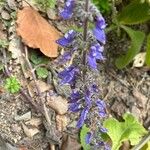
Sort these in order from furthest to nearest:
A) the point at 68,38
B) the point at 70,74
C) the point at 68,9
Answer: the point at 70,74 → the point at 68,38 → the point at 68,9

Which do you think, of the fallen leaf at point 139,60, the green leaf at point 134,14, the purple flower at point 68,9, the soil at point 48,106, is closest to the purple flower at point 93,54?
the purple flower at point 68,9

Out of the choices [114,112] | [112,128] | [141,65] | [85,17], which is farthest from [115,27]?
[85,17]

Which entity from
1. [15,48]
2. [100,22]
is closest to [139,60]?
[15,48]

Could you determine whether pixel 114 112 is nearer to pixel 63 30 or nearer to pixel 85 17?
pixel 63 30

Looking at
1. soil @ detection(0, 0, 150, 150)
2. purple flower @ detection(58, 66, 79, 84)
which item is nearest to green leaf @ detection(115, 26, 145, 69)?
soil @ detection(0, 0, 150, 150)

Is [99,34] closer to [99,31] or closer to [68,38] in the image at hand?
[99,31]

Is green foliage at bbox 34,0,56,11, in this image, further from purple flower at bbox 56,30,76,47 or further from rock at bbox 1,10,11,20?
purple flower at bbox 56,30,76,47

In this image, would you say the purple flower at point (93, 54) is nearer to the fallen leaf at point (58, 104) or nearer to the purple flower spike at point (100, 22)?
the purple flower spike at point (100, 22)
